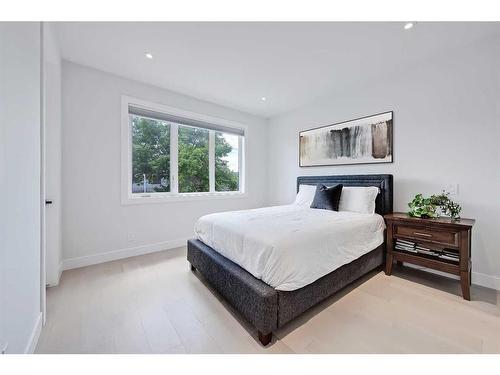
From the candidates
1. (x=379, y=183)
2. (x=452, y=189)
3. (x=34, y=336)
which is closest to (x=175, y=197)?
(x=34, y=336)

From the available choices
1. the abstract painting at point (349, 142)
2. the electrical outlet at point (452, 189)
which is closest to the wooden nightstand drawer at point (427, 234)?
the electrical outlet at point (452, 189)

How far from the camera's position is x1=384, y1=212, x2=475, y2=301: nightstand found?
193cm

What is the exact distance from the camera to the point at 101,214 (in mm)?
2822

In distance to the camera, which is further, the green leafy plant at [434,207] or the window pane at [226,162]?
the window pane at [226,162]

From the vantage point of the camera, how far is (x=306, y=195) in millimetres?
3432

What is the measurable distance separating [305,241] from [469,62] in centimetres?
266

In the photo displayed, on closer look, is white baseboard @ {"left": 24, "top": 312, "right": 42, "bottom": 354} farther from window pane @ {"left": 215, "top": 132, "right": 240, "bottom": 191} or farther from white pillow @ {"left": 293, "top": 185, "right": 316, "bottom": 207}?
white pillow @ {"left": 293, "top": 185, "right": 316, "bottom": 207}

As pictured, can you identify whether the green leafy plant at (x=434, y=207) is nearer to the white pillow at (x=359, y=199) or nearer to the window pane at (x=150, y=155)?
the white pillow at (x=359, y=199)

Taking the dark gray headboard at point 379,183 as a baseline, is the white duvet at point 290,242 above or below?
below

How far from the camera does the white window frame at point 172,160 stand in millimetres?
2969

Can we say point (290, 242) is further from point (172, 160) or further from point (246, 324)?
point (172, 160)

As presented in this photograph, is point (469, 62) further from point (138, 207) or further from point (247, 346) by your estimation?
point (138, 207)

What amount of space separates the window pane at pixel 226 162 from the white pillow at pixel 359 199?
7.11 ft
